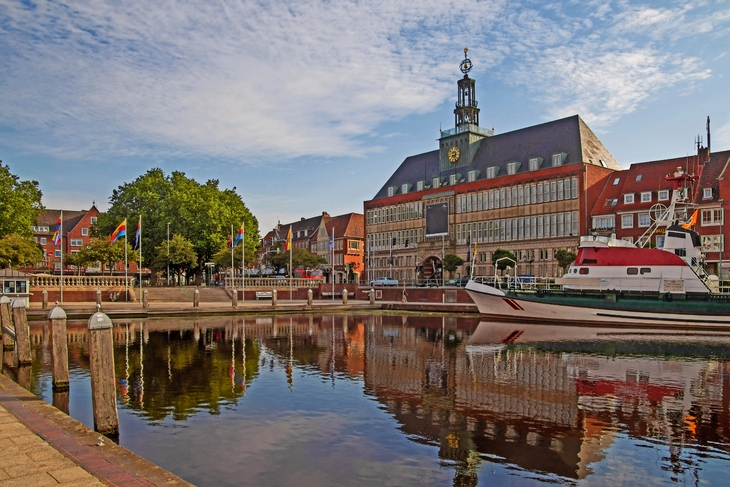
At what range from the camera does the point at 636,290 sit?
39.3 m

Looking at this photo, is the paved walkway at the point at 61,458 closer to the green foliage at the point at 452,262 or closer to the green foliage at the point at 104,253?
the green foliage at the point at 104,253

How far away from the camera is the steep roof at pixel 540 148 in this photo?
220ft

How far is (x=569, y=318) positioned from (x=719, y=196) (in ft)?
86.1

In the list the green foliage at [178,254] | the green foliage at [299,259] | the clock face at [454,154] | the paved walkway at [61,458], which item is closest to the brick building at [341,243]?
the green foliage at [299,259]

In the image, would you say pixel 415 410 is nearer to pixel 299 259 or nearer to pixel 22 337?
pixel 22 337

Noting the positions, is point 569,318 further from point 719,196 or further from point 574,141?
point 574,141

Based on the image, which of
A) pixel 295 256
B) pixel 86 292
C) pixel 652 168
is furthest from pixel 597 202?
pixel 86 292

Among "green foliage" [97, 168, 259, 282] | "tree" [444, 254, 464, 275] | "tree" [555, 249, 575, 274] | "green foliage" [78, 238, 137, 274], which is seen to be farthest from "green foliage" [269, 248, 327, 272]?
"tree" [555, 249, 575, 274]

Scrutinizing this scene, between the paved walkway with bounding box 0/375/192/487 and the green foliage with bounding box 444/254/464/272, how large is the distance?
6117 cm

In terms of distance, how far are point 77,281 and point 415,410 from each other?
44.4 metres

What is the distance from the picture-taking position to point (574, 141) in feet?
221

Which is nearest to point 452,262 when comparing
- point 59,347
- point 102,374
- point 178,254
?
point 178,254

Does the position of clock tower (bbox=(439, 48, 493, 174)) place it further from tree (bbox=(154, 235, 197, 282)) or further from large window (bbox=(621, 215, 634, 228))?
tree (bbox=(154, 235, 197, 282))

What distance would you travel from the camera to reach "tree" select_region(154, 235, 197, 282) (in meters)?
60.5
